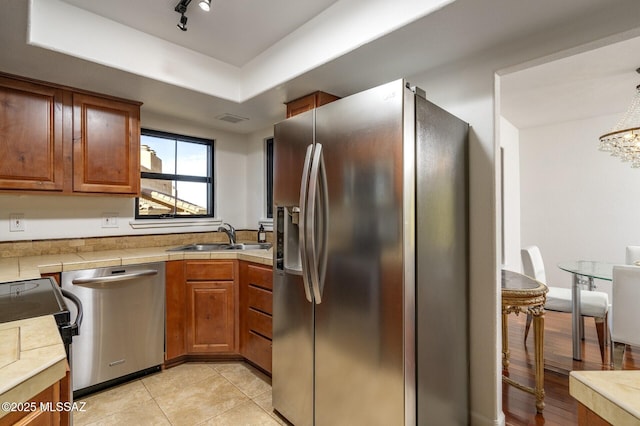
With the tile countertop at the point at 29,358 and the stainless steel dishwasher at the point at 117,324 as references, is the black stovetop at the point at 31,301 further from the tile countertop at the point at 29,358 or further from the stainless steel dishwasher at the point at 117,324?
the stainless steel dishwasher at the point at 117,324

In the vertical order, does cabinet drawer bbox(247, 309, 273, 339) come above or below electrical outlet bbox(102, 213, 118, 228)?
below

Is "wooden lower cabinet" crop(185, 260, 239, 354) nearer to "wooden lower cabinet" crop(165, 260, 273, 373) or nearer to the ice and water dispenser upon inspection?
"wooden lower cabinet" crop(165, 260, 273, 373)

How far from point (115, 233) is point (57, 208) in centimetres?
46

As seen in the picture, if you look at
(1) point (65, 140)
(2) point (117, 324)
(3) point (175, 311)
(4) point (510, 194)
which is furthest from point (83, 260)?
(4) point (510, 194)

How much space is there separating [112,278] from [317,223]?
5.30 feet

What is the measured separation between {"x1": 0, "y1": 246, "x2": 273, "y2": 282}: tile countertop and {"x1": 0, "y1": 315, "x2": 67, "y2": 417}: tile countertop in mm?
960

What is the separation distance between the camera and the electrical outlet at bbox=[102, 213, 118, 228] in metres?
2.79

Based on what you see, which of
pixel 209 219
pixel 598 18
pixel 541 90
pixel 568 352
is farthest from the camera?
pixel 209 219

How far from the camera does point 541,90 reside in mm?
3178

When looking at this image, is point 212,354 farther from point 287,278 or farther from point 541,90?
point 541,90

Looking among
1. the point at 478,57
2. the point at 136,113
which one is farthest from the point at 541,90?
the point at 136,113

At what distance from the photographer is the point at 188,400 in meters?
2.12

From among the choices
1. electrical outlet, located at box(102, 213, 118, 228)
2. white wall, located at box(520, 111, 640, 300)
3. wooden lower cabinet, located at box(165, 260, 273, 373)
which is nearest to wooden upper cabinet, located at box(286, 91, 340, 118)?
wooden lower cabinet, located at box(165, 260, 273, 373)

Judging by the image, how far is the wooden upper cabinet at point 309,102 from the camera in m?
2.50
